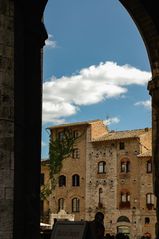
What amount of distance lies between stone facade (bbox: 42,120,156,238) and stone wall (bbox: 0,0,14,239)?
133 feet

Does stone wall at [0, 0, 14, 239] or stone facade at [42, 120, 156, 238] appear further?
stone facade at [42, 120, 156, 238]

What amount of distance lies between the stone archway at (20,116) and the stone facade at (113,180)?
3969cm

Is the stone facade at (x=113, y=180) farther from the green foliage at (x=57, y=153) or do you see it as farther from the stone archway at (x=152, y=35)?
the stone archway at (x=152, y=35)

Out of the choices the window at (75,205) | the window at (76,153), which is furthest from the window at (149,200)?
the window at (76,153)

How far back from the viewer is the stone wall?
7.49 metres

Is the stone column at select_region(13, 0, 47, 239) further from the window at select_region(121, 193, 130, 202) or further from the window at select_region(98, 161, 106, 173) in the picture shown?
the window at select_region(98, 161, 106, 173)

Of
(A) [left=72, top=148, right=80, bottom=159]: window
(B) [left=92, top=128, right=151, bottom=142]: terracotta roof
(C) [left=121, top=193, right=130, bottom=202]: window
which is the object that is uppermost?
(B) [left=92, top=128, right=151, bottom=142]: terracotta roof

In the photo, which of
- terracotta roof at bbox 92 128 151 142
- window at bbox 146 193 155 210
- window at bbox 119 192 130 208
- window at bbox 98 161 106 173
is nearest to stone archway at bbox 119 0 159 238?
window at bbox 146 193 155 210

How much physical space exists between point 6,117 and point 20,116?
1.31ft

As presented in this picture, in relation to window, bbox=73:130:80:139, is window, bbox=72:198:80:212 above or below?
below

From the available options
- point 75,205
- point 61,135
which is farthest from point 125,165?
point 61,135

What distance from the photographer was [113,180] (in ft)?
166

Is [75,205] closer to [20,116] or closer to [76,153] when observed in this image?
[76,153]

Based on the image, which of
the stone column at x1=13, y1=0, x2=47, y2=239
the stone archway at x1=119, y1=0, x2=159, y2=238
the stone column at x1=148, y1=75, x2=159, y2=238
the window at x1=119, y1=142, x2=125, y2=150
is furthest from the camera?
the window at x1=119, y1=142, x2=125, y2=150
